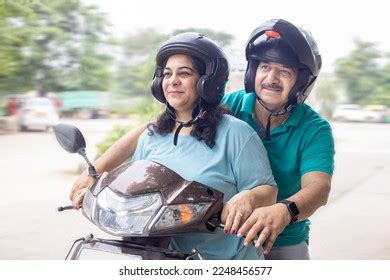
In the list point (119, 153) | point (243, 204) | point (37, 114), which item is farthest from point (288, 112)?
point (37, 114)

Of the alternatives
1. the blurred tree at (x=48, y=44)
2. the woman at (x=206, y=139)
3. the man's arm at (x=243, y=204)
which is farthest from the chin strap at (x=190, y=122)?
the blurred tree at (x=48, y=44)

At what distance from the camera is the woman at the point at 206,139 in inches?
49.1

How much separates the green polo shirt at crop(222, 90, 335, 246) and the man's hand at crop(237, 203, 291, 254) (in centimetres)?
19

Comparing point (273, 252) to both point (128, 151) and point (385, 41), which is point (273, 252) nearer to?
point (128, 151)

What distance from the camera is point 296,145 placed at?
1.36 metres

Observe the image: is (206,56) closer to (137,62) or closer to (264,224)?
(264,224)

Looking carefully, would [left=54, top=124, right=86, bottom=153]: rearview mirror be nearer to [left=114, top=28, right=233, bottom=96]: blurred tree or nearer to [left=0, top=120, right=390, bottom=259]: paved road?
[left=0, top=120, right=390, bottom=259]: paved road

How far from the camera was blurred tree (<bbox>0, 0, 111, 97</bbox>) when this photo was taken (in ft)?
6.63

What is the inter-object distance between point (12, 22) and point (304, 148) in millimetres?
1219

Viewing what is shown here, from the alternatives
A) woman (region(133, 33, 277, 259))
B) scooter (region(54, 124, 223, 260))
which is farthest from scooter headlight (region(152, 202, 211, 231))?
woman (region(133, 33, 277, 259))

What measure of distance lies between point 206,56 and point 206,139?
189 mm

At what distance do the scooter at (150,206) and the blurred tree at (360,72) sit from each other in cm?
99

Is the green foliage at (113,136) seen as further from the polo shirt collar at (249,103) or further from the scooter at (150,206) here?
the scooter at (150,206)
